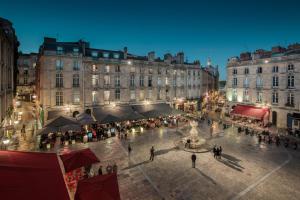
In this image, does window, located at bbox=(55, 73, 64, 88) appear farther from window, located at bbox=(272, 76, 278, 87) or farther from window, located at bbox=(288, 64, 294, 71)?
window, located at bbox=(288, 64, 294, 71)

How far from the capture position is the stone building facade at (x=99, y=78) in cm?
2577

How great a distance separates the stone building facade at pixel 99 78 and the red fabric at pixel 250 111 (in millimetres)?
11450

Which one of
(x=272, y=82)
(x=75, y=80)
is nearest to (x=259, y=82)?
(x=272, y=82)

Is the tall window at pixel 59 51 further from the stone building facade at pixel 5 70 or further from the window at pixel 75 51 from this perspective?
the stone building facade at pixel 5 70

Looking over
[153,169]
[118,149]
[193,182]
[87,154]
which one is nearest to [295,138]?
[193,182]

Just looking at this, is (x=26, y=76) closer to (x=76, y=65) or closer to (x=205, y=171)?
(x=76, y=65)

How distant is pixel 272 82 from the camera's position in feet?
100

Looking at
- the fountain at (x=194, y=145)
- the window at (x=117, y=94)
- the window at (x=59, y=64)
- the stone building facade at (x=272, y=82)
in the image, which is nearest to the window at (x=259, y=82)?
the stone building facade at (x=272, y=82)

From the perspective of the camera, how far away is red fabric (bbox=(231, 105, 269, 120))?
1189 inches

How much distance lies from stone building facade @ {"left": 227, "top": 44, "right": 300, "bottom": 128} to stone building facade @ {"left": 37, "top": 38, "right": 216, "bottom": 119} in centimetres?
1126

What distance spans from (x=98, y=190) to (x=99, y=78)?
2388 cm

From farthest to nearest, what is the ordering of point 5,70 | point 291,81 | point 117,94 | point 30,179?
point 117,94
point 291,81
point 5,70
point 30,179

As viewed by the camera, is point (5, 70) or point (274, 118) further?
point (274, 118)

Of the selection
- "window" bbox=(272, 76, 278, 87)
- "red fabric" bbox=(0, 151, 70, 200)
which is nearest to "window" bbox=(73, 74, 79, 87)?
"red fabric" bbox=(0, 151, 70, 200)
